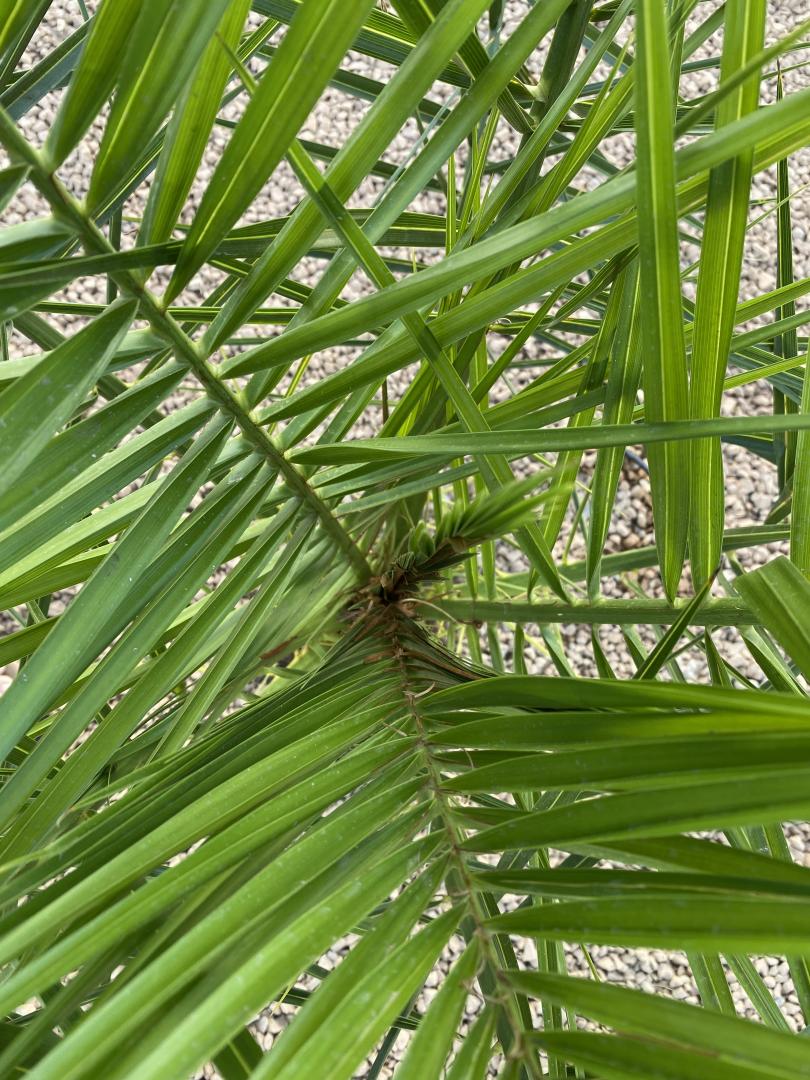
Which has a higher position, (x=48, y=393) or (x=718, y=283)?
(x=718, y=283)

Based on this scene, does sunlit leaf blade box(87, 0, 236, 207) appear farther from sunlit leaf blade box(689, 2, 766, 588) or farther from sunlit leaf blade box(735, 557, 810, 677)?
sunlit leaf blade box(735, 557, 810, 677)

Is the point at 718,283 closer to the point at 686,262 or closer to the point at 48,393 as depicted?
the point at 48,393

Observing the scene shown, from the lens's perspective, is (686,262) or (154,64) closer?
(154,64)

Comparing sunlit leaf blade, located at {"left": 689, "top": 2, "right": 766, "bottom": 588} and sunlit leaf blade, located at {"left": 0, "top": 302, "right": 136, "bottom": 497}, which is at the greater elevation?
sunlit leaf blade, located at {"left": 689, "top": 2, "right": 766, "bottom": 588}

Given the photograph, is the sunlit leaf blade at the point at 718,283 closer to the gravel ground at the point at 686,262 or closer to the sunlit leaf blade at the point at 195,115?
the sunlit leaf blade at the point at 195,115

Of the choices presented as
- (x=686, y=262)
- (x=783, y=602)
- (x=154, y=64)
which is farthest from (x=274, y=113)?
(x=686, y=262)

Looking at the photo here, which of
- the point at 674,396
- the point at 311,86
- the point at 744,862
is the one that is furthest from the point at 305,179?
the point at 744,862

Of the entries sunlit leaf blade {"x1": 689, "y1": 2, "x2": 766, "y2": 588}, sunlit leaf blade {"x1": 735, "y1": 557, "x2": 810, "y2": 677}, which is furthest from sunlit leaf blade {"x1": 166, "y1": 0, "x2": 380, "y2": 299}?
sunlit leaf blade {"x1": 735, "y1": 557, "x2": 810, "y2": 677}

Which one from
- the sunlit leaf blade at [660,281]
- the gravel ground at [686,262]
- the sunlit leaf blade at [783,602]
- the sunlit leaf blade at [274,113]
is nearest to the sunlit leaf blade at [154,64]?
the sunlit leaf blade at [274,113]
